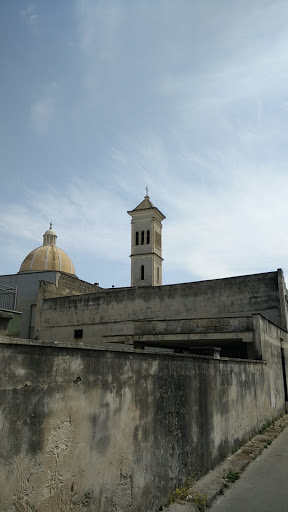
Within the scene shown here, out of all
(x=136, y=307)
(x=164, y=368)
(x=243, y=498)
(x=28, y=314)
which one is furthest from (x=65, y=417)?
(x=28, y=314)

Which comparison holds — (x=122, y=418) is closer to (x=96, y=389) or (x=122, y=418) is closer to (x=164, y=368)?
(x=96, y=389)

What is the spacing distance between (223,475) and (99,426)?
360 centimetres

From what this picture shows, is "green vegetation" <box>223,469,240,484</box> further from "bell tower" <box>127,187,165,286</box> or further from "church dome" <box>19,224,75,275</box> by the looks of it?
"bell tower" <box>127,187,165,286</box>

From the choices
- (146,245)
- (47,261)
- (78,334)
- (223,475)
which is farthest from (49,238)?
(223,475)

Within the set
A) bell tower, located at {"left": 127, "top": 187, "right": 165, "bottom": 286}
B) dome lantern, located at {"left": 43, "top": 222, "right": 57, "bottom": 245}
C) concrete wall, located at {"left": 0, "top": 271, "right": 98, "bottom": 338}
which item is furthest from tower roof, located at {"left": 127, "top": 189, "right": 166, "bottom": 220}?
concrete wall, located at {"left": 0, "top": 271, "right": 98, "bottom": 338}

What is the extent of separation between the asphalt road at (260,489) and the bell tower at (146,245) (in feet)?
126

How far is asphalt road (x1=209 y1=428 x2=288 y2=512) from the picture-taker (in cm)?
532

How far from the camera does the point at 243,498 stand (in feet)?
18.6

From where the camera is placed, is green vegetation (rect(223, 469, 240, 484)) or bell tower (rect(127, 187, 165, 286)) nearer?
green vegetation (rect(223, 469, 240, 484))

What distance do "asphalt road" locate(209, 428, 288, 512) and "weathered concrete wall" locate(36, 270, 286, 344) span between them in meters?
8.37

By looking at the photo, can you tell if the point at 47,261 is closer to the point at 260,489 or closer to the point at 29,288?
the point at 29,288

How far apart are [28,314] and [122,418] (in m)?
23.8

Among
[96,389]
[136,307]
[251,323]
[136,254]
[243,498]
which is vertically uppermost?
[136,254]

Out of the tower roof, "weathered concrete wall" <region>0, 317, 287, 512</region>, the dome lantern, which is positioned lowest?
"weathered concrete wall" <region>0, 317, 287, 512</region>
